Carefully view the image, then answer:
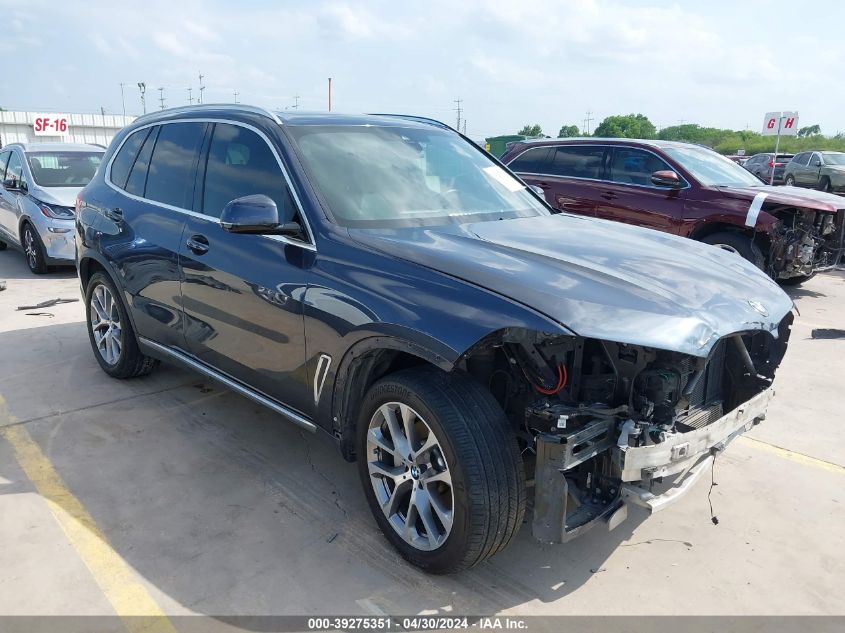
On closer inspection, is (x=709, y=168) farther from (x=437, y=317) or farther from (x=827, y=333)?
(x=437, y=317)

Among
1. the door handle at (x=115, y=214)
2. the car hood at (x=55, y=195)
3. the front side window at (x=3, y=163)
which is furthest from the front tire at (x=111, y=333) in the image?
the front side window at (x=3, y=163)

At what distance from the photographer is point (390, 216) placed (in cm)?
321

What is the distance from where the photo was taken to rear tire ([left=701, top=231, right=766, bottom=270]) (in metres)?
7.68

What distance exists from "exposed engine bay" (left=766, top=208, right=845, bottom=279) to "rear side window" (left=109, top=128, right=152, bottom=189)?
674cm

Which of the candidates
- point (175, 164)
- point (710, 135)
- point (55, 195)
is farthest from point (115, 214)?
point (710, 135)

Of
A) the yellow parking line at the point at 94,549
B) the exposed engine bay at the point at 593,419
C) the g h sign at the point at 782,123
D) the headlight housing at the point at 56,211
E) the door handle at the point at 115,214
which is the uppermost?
A: the g h sign at the point at 782,123

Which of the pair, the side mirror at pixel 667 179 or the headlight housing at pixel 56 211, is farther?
the headlight housing at pixel 56 211

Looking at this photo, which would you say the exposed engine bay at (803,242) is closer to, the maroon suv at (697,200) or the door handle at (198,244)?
the maroon suv at (697,200)

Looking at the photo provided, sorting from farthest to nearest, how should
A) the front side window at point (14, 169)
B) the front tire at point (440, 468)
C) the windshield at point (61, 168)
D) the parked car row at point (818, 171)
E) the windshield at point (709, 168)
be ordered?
the parked car row at point (818, 171), the front side window at point (14, 169), the windshield at point (61, 168), the windshield at point (709, 168), the front tire at point (440, 468)

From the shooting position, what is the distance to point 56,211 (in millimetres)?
8789

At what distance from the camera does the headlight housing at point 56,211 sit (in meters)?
8.73

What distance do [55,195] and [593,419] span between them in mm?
8783

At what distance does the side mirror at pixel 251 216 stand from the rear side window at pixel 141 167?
67.8 inches

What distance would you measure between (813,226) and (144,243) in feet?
24.5
